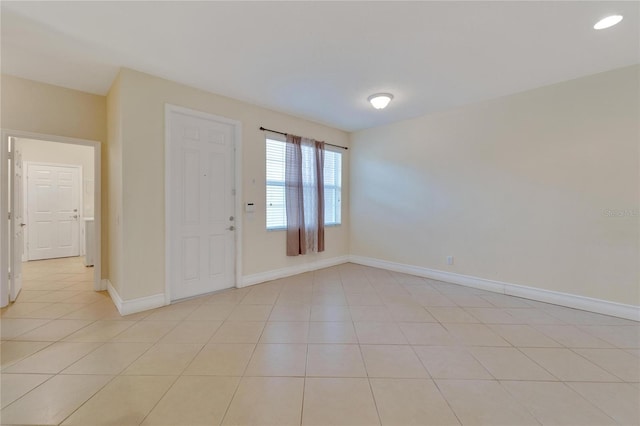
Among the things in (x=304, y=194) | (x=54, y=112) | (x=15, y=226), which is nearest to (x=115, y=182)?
(x=54, y=112)

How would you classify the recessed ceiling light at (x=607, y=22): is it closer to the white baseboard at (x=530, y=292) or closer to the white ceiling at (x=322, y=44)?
the white ceiling at (x=322, y=44)

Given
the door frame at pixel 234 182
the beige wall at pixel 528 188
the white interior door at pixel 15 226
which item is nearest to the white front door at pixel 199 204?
the door frame at pixel 234 182

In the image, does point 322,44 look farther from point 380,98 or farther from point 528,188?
point 528,188

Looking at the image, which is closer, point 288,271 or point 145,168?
point 145,168

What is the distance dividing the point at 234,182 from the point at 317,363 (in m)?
2.69

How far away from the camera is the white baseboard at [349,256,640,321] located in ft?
9.35

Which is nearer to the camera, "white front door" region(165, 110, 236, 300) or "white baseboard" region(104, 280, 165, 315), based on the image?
"white baseboard" region(104, 280, 165, 315)

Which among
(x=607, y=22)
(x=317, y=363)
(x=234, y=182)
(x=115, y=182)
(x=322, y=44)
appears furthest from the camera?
(x=234, y=182)

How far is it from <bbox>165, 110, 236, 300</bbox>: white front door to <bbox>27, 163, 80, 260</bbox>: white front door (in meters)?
4.69

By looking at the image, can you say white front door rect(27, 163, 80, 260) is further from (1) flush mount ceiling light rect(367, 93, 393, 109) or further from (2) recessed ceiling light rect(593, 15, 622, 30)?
(2) recessed ceiling light rect(593, 15, 622, 30)

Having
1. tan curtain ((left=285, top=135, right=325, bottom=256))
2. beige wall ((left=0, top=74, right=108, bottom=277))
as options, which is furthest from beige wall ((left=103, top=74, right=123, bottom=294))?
tan curtain ((left=285, top=135, right=325, bottom=256))

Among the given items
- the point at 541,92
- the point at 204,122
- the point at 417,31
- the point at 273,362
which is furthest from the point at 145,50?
the point at 541,92

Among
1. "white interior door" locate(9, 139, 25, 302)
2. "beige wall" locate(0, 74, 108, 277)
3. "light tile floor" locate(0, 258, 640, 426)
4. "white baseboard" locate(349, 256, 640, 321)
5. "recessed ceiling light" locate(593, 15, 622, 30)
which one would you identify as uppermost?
"recessed ceiling light" locate(593, 15, 622, 30)

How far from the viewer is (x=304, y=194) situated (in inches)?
182
